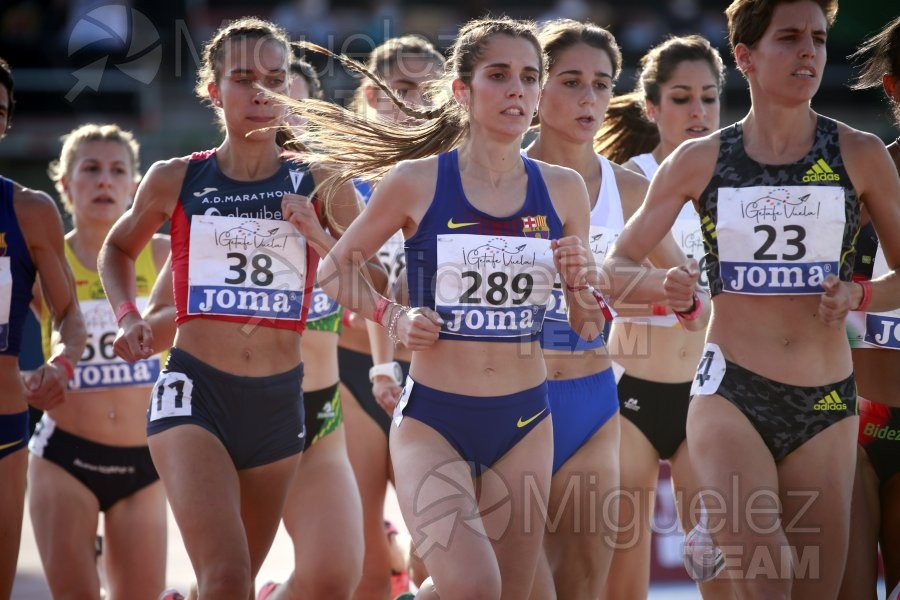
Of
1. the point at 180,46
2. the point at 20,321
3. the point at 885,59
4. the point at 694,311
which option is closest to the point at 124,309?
the point at 20,321

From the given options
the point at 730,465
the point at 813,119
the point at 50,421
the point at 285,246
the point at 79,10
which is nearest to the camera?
the point at 730,465

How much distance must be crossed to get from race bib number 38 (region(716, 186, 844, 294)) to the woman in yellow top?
289cm

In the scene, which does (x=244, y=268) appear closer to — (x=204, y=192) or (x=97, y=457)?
(x=204, y=192)

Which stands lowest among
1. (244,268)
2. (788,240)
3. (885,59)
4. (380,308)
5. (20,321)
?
(20,321)

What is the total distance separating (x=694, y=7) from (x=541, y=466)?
1281 centimetres

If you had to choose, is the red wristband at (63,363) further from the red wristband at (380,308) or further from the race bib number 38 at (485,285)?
the race bib number 38 at (485,285)

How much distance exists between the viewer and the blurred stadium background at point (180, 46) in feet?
45.1

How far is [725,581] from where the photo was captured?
16.4 feet

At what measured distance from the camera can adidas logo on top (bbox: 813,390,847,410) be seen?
4.02m

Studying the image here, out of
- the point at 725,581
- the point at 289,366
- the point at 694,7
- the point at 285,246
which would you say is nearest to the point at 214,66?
the point at 285,246

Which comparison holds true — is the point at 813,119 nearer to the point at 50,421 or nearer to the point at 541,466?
the point at 541,466

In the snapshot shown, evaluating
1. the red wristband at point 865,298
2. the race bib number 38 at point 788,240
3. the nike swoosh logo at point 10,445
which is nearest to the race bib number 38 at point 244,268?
the nike swoosh logo at point 10,445

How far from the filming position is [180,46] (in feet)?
45.9

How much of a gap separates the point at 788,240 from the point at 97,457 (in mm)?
3165
